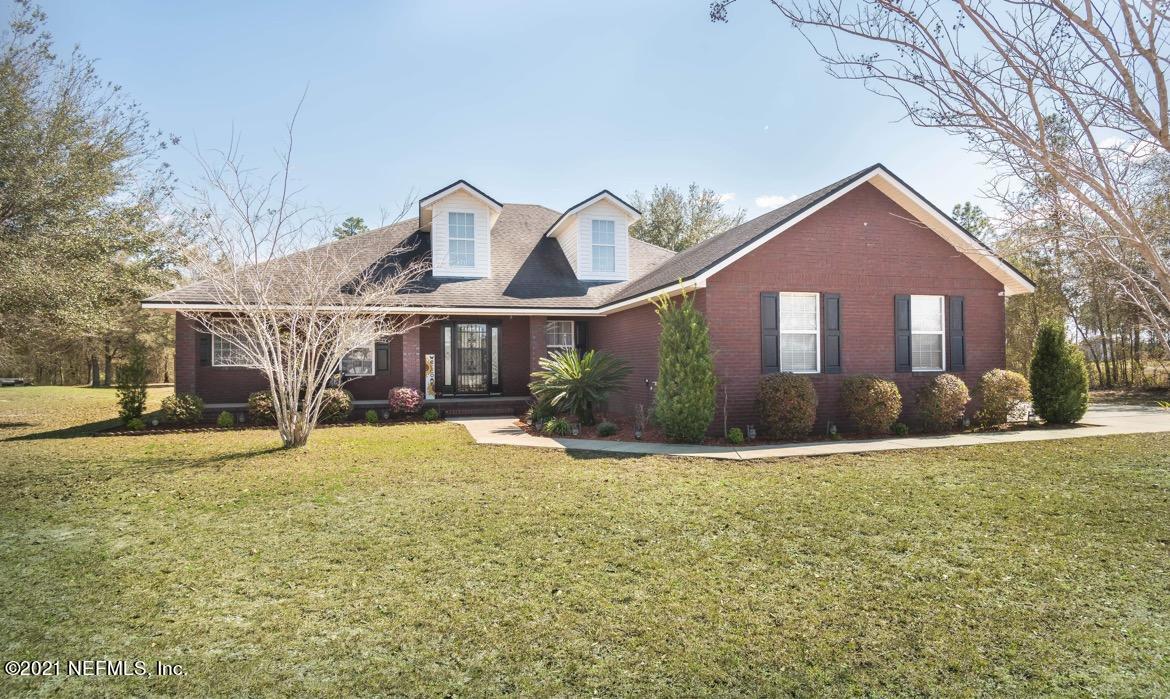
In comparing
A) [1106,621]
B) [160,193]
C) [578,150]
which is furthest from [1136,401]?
A: [160,193]

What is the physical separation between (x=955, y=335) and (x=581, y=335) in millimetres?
9286

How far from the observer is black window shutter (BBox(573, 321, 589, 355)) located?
56.9 feet

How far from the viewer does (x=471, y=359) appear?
16.7 m

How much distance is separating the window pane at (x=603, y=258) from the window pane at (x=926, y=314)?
8200 millimetres

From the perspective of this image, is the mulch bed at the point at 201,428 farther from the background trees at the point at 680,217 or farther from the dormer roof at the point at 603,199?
the background trees at the point at 680,217

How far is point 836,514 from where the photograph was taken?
6.11 m

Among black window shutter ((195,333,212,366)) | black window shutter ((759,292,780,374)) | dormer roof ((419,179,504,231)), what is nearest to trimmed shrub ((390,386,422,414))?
black window shutter ((195,333,212,366))

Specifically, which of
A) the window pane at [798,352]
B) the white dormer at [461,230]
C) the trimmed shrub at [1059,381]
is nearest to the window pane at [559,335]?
the white dormer at [461,230]

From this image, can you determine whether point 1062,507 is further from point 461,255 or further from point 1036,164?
point 461,255

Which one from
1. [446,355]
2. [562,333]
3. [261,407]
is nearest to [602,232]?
[562,333]

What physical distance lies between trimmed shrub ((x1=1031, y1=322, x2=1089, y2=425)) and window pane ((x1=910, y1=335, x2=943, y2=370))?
2097 millimetres

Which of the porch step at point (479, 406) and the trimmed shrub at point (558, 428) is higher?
the porch step at point (479, 406)

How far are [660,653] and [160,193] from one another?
22781 millimetres

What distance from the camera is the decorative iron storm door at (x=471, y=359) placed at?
1647 centimetres
